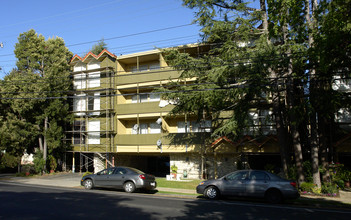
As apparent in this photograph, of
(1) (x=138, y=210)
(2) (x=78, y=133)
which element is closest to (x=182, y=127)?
(2) (x=78, y=133)


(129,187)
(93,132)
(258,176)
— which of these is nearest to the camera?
(258,176)

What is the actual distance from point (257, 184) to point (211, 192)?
2061 millimetres

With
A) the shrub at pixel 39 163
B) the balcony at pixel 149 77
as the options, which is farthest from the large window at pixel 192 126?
the shrub at pixel 39 163

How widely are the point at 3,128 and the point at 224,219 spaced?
22.1m

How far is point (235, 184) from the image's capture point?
1219 cm

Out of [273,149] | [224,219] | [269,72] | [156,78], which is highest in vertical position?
[156,78]

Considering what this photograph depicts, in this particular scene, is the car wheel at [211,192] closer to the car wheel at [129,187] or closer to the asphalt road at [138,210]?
the asphalt road at [138,210]

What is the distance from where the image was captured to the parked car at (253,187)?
1148cm

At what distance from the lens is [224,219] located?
843 cm

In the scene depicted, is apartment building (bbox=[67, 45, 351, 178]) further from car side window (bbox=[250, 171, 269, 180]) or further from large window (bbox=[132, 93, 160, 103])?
→ car side window (bbox=[250, 171, 269, 180])

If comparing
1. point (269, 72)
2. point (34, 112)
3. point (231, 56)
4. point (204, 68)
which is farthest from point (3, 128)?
point (269, 72)

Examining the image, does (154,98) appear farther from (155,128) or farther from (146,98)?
(155,128)

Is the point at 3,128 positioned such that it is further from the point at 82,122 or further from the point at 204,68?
the point at 204,68

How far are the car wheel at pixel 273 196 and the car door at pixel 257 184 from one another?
0.71 ft
